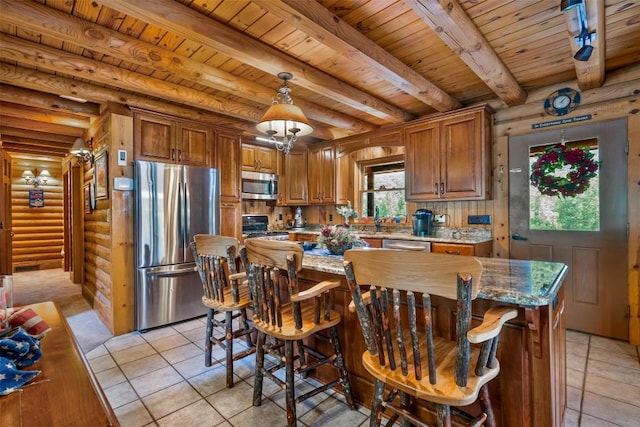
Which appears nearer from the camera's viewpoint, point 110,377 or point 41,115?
point 110,377

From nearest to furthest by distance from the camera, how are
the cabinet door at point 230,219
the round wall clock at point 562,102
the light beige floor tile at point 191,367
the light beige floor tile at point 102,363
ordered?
the light beige floor tile at point 191,367 → the light beige floor tile at point 102,363 → the round wall clock at point 562,102 → the cabinet door at point 230,219

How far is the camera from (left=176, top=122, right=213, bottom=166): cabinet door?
3.61m

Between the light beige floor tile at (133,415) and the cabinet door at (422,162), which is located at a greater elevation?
the cabinet door at (422,162)

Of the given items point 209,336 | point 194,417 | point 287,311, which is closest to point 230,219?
point 209,336

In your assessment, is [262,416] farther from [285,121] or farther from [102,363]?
[285,121]

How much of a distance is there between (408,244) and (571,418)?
82.9 inches

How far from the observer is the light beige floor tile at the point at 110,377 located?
7.31 feet

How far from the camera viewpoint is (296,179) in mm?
5387

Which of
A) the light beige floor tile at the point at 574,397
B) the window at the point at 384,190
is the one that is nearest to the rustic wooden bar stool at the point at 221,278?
the light beige floor tile at the point at 574,397

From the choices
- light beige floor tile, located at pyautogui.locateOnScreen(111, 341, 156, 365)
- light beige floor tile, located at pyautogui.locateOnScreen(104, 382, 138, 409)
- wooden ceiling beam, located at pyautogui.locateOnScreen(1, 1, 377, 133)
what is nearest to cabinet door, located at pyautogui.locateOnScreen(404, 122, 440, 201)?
wooden ceiling beam, located at pyautogui.locateOnScreen(1, 1, 377, 133)

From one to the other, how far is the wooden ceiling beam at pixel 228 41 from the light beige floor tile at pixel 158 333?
272cm

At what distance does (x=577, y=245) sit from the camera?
3.14m

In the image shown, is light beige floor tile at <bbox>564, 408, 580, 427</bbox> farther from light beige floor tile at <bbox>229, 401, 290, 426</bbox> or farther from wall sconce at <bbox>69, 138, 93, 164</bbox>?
wall sconce at <bbox>69, 138, 93, 164</bbox>

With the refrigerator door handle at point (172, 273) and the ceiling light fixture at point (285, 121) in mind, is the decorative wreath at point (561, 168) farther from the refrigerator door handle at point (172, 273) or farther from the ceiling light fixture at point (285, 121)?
the refrigerator door handle at point (172, 273)
